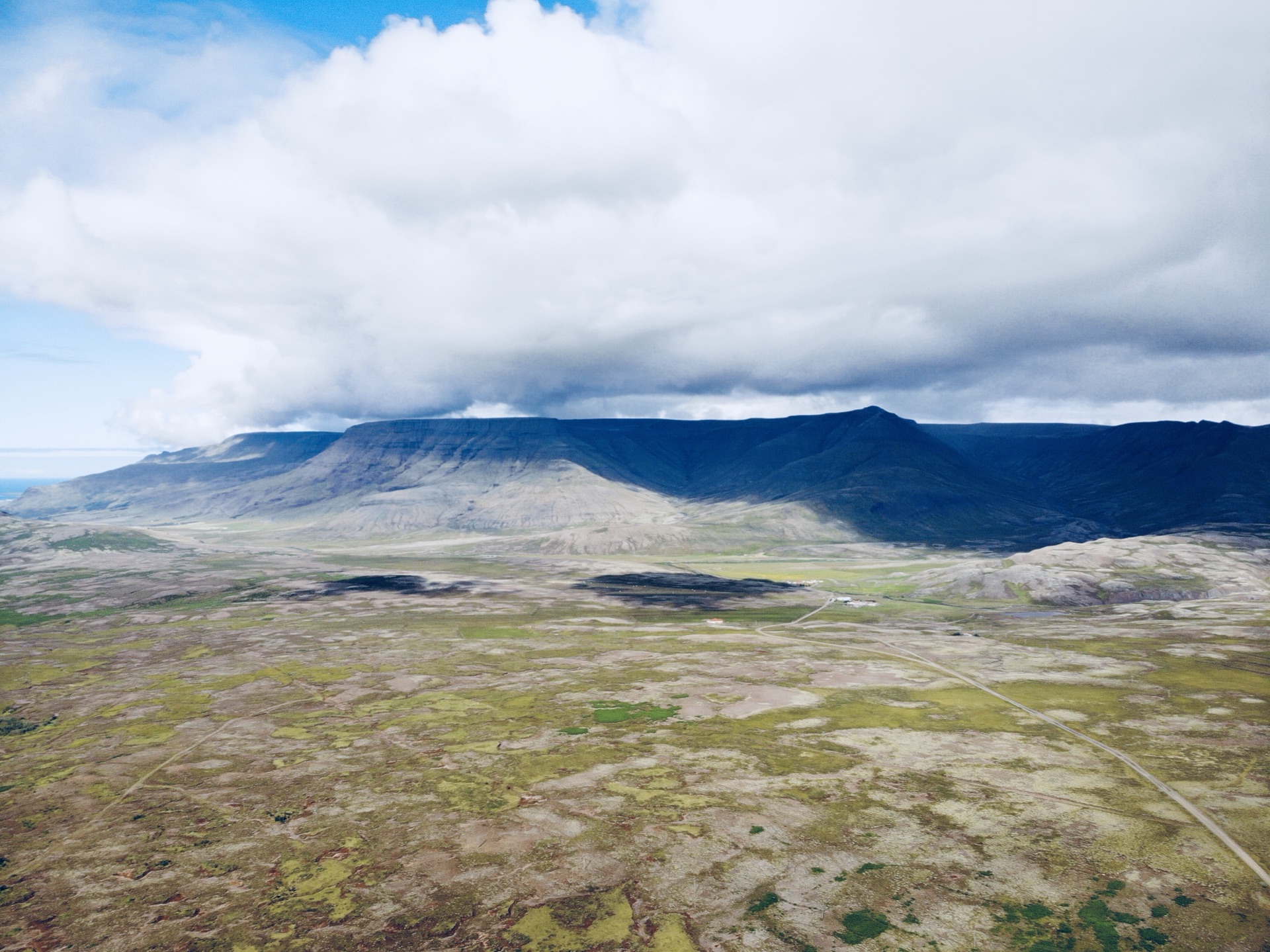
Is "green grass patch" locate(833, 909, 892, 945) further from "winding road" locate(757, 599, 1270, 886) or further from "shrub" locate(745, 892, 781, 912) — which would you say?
"winding road" locate(757, 599, 1270, 886)

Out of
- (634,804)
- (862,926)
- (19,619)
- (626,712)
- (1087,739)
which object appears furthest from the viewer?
(19,619)

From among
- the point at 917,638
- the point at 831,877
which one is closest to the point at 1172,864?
the point at 831,877

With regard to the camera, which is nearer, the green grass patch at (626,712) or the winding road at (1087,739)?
the winding road at (1087,739)

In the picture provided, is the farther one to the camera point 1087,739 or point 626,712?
point 626,712

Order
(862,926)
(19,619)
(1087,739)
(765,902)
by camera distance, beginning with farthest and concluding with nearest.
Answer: (19,619)
(1087,739)
(765,902)
(862,926)

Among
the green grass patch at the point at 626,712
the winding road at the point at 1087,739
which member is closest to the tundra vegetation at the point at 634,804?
the green grass patch at the point at 626,712

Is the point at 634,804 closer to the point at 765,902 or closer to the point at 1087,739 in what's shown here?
the point at 765,902

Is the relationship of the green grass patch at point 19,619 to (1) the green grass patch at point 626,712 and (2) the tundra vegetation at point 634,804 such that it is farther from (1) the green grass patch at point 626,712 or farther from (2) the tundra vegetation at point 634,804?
(1) the green grass patch at point 626,712

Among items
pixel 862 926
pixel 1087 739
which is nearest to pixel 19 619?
pixel 862 926

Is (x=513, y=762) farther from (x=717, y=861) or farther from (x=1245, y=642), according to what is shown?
(x=1245, y=642)
